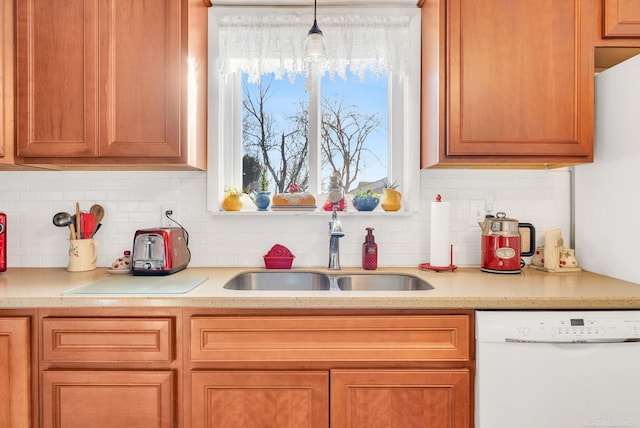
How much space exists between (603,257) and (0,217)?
2797 millimetres

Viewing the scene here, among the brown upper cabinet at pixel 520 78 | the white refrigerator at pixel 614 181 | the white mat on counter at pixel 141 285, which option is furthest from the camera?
the brown upper cabinet at pixel 520 78

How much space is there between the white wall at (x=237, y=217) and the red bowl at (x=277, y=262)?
9cm

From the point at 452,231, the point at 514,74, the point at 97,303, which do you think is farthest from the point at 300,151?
the point at 97,303

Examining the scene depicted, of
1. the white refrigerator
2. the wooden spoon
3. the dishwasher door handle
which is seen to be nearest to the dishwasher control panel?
the dishwasher door handle

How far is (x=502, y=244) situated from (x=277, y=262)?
108 cm

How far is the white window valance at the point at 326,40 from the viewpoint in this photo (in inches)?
84.9

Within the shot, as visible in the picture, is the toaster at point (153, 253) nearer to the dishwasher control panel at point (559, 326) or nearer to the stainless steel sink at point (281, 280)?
the stainless steel sink at point (281, 280)

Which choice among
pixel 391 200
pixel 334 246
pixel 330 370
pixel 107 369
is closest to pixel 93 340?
pixel 107 369

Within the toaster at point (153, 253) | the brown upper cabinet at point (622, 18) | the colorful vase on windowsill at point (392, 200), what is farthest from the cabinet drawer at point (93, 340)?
the brown upper cabinet at point (622, 18)

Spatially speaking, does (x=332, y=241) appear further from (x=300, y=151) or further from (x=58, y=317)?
(x=58, y=317)

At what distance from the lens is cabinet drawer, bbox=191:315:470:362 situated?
4.84 ft

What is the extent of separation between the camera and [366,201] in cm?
215

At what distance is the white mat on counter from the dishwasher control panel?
3.69 feet

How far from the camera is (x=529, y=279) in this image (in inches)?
70.9
